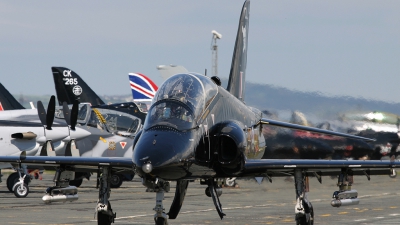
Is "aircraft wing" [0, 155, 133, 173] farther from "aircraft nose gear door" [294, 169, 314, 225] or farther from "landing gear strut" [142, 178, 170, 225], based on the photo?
"aircraft nose gear door" [294, 169, 314, 225]

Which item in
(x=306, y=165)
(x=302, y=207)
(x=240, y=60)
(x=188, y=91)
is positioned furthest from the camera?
(x=240, y=60)

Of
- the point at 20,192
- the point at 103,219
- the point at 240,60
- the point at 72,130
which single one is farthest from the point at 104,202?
the point at 72,130

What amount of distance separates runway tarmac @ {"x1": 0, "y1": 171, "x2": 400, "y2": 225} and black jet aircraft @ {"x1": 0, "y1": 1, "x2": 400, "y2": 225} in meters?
3.00

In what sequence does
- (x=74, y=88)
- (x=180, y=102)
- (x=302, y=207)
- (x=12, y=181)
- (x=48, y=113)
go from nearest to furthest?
(x=180, y=102) < (x=302, y=207) < (x=48, y=113) < (x=12, y=181) < (x=74, y=88)

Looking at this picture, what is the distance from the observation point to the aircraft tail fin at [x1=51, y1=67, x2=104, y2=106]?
1722 inches

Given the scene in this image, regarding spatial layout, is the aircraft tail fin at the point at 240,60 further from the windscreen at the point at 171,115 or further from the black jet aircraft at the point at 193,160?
the windscreen at the point at 171,115

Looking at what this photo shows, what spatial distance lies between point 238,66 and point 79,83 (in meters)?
23.3

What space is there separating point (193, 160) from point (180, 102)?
1044 mm

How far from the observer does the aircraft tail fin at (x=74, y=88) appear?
43.8 meters

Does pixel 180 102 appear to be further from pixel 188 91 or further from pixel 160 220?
pixel 160 220

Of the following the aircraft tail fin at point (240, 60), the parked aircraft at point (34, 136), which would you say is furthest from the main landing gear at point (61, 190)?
the parked aircraft at point (34, 136)

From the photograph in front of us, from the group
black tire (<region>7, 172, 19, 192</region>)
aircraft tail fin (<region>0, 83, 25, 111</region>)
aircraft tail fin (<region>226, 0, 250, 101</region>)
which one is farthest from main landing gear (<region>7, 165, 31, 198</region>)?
aircraft tail fin (<region>0, 83, 25, 111</region>)

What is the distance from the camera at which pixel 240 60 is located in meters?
22.1

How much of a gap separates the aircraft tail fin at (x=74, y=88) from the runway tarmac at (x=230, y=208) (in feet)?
46.3
